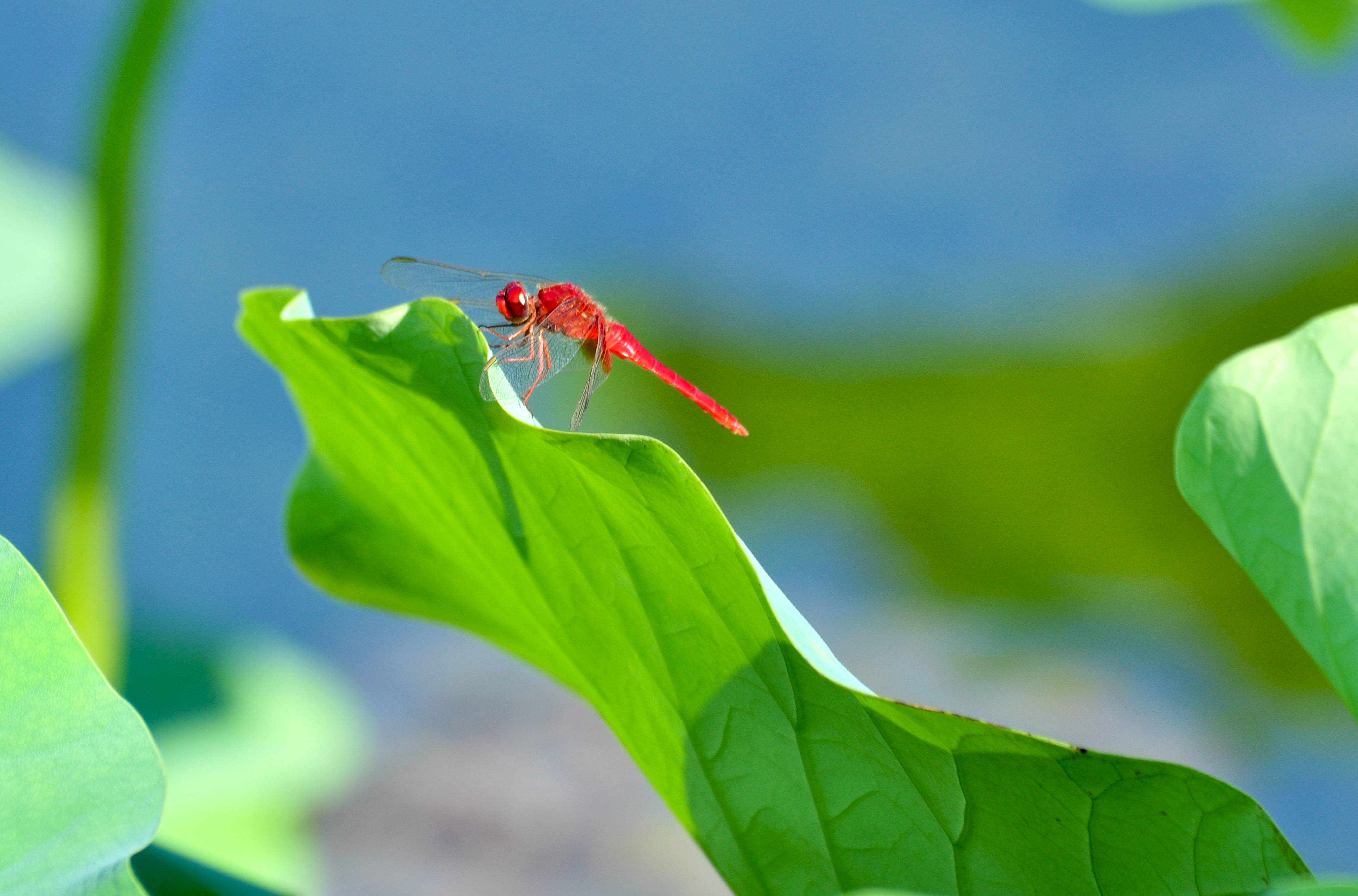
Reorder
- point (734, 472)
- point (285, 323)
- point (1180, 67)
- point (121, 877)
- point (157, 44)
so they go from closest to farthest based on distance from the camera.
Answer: point (121, 877) < point (285, 323) < point (157, 44) < point (1180, 67) < point (734, 472)

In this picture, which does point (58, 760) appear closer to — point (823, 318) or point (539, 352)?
point (539, 352)

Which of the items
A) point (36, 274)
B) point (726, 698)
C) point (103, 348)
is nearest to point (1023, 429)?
point (36, 274)

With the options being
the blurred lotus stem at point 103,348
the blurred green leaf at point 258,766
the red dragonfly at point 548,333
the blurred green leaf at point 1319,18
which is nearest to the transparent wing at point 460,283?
the red dragonfly at point 548,333

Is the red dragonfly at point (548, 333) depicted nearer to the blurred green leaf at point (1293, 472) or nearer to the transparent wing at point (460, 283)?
the transparent wing at point (460, 283)

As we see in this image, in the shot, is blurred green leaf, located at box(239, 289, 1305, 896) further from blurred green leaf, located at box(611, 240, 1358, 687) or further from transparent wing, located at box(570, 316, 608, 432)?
blurred green leaf, located at box(611, 240, 1358, 687)

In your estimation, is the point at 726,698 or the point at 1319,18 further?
the point at 1319,18

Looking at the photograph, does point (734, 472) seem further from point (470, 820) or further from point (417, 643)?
point (470, 820)

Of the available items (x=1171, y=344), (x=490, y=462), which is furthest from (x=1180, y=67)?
(x=490, y=462)
